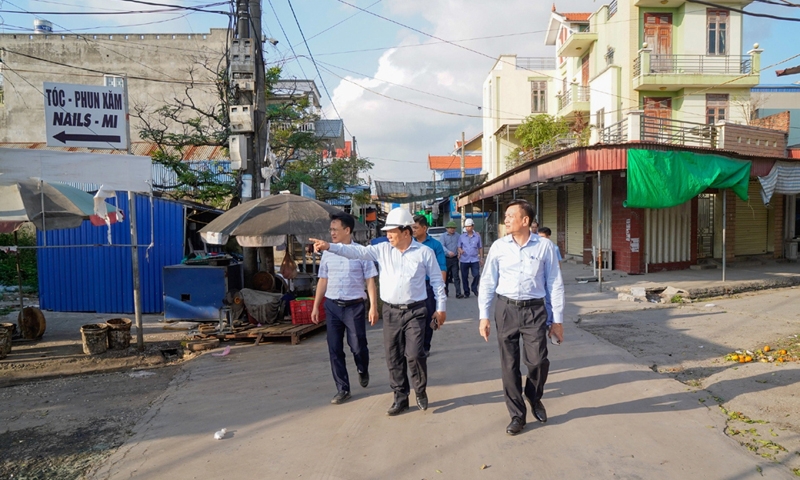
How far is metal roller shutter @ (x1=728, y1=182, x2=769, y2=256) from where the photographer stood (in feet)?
58.0

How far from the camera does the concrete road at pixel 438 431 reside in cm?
362

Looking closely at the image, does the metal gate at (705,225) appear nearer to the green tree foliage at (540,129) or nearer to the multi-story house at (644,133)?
the multi-story house at (644,133)

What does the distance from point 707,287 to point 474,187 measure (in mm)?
14172

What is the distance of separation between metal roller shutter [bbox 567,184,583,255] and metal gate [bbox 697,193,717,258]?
3.63 metres

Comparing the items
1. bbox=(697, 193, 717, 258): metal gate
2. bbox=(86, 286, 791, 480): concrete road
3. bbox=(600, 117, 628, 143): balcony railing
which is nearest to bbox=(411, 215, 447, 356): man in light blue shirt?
bbox=(86, 286, 791, 480): concrete road

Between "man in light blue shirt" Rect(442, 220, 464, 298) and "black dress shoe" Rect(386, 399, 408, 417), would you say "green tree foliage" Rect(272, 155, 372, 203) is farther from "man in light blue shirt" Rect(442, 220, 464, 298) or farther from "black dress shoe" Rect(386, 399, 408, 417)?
"black dress shoe" Rect(386, 399, 408, 417)

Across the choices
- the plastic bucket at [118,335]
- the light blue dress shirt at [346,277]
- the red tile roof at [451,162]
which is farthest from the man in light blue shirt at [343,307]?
the red tile roof at [451,162]

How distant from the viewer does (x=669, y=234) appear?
50.4ft

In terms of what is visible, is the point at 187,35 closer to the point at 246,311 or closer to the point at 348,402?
the point at 246,311

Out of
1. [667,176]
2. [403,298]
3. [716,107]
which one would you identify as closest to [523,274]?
[403,298]

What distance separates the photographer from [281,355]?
716 centimetres

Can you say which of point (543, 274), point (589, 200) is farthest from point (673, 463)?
point (589, 200)

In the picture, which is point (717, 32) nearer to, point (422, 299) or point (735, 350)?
point (735, 350)

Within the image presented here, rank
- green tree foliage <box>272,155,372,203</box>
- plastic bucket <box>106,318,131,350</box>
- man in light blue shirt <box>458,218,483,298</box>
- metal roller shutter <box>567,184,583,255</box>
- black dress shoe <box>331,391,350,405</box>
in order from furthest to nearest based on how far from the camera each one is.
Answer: metal roller shutter <box>567,184,583,255</box> < green tree foliage <box>272,155,372,203</box> < man in light blue shirt <box>458,218,483,298</box> < plastic bucket <box>106,318,131,350</box> < black dress shoe <box>331,391,350,405</box>
